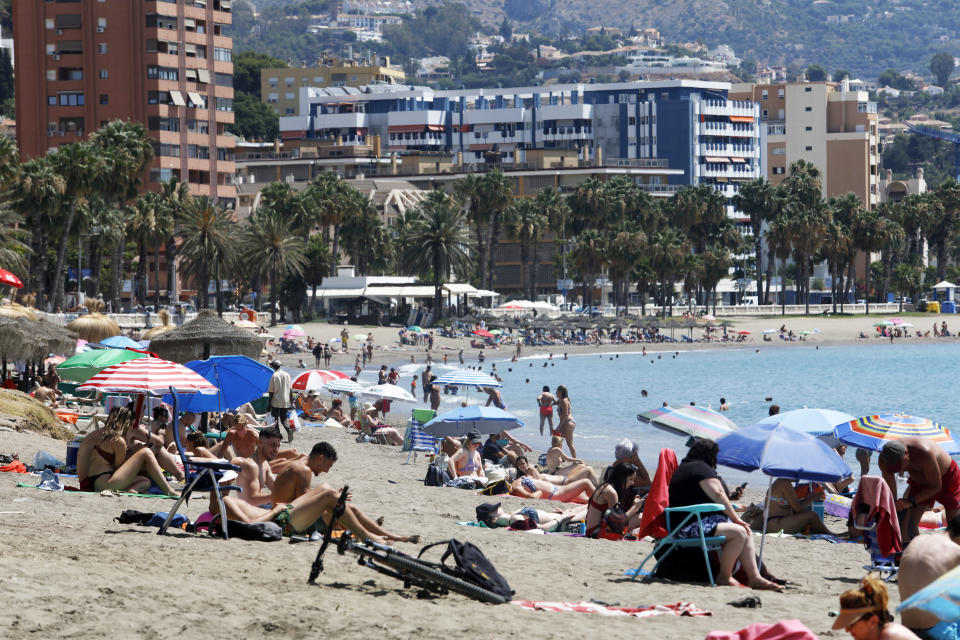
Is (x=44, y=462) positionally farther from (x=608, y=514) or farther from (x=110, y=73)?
(x=110, y=73)

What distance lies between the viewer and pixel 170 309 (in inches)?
2648

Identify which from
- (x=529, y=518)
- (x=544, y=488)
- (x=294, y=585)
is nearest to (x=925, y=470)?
(x=529, y=518)

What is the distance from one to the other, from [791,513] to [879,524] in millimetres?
2847

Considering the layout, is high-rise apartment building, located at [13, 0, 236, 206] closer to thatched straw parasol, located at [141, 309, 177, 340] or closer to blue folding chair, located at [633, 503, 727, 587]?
thatched straw parasol, located at [141, 309, 177, 340]

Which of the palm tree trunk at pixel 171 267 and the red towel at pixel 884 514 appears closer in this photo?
the red towel at pixel 884 514

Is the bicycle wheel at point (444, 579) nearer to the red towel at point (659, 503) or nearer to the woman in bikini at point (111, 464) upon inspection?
the red towel at point (659, 503)

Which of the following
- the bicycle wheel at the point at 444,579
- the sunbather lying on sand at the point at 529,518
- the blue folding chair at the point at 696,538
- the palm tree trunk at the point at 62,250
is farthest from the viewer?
the palm tree trunk at the point at 62,250

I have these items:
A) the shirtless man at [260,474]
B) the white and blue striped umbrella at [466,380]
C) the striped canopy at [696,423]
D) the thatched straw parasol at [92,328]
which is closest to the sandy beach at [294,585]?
the shirtless man at [260,474]

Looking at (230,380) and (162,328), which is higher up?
(162,328)

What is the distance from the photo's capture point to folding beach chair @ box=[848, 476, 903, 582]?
10.5 meters

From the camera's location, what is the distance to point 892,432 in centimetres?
1334

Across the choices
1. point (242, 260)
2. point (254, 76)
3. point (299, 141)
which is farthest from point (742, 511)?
point (254, 76)

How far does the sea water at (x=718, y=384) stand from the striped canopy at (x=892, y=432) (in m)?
8.91

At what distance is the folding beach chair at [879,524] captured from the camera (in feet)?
34.4
